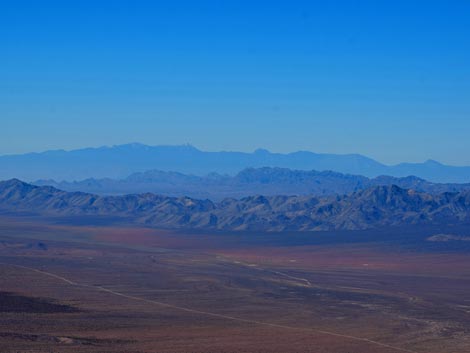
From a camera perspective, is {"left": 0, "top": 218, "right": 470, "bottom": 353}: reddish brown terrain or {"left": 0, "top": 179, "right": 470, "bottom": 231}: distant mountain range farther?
{"left": 0, "top": 179, "right": 470, "bottom": 231}: distant mountain range

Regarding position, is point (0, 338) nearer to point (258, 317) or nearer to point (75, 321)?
point (75, 321)

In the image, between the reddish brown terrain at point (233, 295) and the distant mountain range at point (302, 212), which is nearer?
the reddish brown terrain at point (233, 295)

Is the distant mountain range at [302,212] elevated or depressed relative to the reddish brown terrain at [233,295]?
elevated

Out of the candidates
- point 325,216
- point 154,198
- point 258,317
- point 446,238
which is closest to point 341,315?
point 258,317

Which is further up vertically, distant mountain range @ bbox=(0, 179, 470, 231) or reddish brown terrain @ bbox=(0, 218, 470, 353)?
distant mountain range @ bbox=(0, 179, 470, 231)
